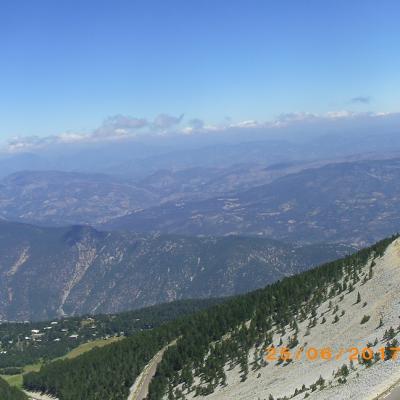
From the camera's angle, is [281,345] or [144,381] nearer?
[281,345]

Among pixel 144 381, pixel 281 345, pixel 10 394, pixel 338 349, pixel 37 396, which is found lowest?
pixel 37 396

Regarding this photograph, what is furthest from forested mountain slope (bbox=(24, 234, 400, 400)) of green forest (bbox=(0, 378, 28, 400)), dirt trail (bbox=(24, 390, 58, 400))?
green forest (bbox=(0, 378, 28, 400))

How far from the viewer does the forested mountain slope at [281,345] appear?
212 ft

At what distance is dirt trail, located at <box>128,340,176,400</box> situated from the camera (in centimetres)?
11289

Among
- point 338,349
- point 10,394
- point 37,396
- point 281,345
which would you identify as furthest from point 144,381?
point 37,396

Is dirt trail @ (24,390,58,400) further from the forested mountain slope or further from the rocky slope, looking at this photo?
the rocky slope

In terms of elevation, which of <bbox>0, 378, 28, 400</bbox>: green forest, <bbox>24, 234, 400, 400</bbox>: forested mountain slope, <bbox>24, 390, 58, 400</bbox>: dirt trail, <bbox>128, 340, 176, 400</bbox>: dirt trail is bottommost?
<bbox>24, 390, 58, 400</bbox>: dirt trail

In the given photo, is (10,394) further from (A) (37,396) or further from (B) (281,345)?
(B) (281,345)

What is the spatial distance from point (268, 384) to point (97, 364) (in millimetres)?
94890

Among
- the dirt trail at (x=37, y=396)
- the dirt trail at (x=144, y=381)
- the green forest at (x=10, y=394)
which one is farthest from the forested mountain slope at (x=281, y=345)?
the green forest at (x=10, y=394)

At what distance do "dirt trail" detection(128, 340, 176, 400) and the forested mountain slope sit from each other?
247 cm

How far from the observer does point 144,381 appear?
121 metres

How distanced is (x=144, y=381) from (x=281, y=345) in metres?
43.0

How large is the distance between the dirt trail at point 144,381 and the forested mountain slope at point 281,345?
247 cm
